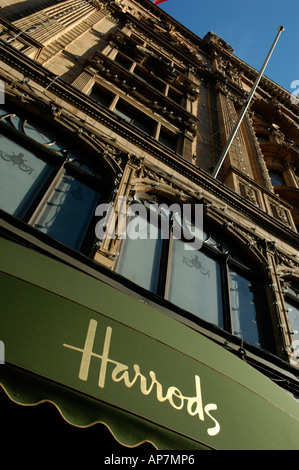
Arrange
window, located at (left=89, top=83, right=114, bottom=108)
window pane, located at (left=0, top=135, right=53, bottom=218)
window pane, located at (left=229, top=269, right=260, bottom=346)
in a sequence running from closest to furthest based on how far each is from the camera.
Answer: window pane, located at (left=0, top=135, right=53, bottom=218) → window pane, located at (left=229, top=269, right=260, bottom=346) → window, located at (left=89, top=83, right=114, bottom=108)

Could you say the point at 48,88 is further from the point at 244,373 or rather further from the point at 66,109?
the point at 244,373

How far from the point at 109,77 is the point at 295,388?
11.2 meters

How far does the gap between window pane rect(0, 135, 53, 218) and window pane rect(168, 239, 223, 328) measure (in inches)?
118

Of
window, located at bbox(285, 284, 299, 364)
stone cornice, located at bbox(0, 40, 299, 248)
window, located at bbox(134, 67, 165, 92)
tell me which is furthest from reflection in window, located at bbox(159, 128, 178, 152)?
window, located at bbox(285, 284, 299, 364)

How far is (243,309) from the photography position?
243 inches

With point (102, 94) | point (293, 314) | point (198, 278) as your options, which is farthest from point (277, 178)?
point (198, 278)

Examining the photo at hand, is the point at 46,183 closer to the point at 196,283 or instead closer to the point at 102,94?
the point at 196,283

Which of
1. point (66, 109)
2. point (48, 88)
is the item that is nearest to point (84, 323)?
point (66, 109)

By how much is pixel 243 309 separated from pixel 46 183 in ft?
15.5

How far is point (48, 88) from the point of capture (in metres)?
7.34

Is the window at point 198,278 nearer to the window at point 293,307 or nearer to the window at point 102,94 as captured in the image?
the window at point 293,307

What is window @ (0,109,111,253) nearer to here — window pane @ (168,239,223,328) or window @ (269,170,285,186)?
window pane @ (168,239,223,328)

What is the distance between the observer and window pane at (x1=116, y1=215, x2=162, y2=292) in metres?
5.29

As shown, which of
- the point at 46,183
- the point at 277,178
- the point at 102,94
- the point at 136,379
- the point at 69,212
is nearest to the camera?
the point at 136,379
